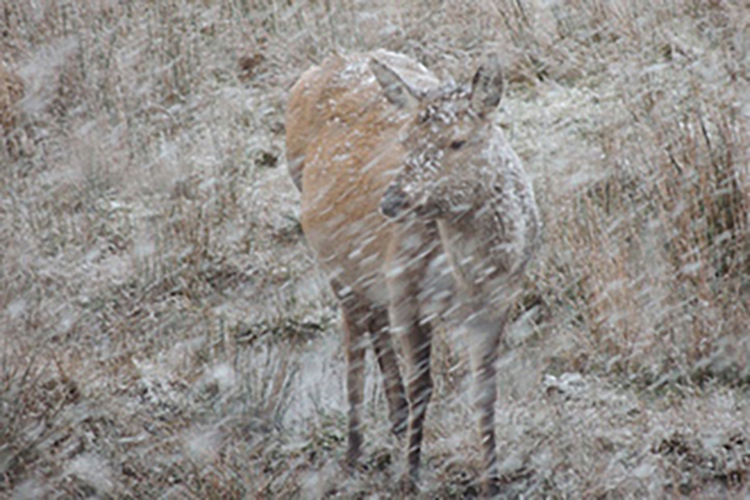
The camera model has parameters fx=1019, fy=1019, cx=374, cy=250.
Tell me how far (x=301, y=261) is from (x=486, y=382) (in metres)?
2.59

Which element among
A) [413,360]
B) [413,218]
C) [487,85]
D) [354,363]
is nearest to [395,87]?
[487,85]

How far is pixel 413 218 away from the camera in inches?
151

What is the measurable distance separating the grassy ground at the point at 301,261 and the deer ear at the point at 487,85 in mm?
1583

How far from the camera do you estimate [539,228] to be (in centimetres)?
429

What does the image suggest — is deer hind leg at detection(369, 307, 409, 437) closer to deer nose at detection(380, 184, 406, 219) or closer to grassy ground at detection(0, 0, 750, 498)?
grassy ground at detection(0, 0, 750, 498)

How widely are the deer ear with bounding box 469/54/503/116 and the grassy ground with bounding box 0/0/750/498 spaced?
158 centimetres

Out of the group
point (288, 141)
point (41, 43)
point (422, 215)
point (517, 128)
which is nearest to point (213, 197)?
point (288, 141)

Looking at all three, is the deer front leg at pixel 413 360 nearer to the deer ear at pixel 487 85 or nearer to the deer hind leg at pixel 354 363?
the deer hind leg at pixel 354 363

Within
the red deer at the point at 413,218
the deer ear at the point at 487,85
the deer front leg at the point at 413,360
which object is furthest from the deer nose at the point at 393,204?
the deer front leg at the point at 413,360

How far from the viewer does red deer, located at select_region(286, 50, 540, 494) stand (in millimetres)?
3881

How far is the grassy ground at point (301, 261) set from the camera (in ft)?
15.1

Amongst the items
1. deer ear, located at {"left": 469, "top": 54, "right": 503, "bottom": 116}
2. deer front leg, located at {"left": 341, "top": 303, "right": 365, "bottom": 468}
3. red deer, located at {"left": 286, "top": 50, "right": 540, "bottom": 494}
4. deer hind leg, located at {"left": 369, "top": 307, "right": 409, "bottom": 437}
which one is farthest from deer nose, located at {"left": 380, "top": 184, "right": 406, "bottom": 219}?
deer front leg, located at {"left": 341, "top": 303, "right": 365, "bottom": 468}

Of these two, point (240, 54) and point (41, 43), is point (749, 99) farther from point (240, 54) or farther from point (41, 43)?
point (41, 43)

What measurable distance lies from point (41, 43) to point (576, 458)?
6453mm
